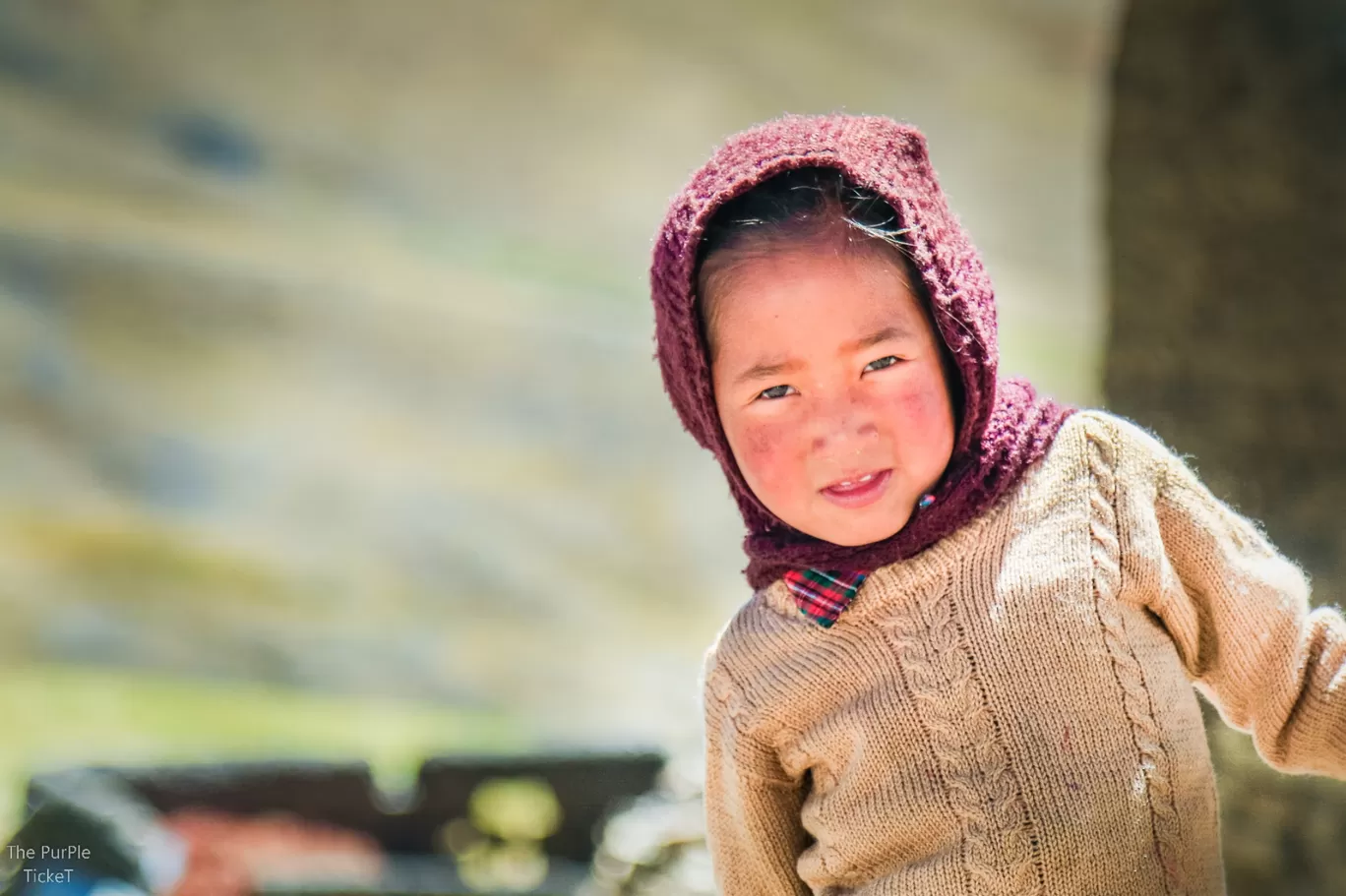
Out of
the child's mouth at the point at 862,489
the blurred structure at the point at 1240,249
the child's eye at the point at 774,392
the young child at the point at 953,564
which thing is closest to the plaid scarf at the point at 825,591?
the young child at the point at 953,564

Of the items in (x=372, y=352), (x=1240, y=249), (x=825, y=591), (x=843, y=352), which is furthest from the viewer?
(x=372, y=352)

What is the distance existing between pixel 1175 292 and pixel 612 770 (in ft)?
6.96

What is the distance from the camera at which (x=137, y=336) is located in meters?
4.37

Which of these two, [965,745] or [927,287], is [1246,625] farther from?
[927,287]

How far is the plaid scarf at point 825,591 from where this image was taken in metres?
1.42

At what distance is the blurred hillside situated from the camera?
4.16m

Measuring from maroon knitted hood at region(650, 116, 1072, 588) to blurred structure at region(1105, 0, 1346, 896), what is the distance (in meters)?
1.51

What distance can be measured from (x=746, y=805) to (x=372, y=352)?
11.2 ft

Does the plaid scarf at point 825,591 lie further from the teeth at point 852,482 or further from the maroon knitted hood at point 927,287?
the teeth at point 852,482

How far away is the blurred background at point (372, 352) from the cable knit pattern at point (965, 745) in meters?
2.48

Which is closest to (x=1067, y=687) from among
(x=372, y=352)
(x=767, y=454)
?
(x=767, y=454)

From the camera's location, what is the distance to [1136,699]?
1316 mm

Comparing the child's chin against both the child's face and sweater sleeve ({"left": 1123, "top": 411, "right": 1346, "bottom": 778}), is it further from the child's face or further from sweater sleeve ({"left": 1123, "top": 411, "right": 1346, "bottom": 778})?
sweater sleeve ({"left": 1123, "top": 411, "right": 1346, "bottom": 778})

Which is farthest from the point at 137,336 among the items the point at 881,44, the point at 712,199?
the point at 712,199
